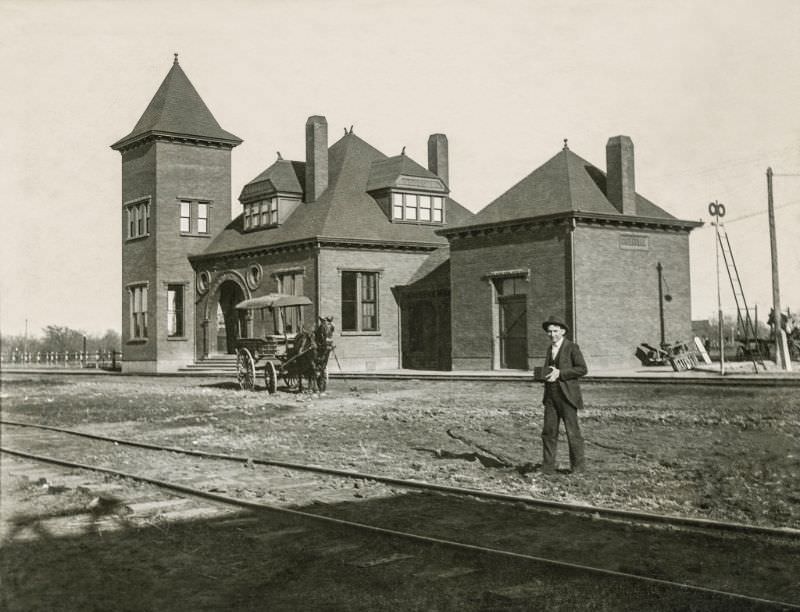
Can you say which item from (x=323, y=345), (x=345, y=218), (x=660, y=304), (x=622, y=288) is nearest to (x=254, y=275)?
(x=345, y=218)

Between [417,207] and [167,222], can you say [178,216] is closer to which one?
[167,222]

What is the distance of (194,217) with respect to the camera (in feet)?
128

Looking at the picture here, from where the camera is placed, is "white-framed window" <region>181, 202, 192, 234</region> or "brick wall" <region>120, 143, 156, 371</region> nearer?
"brick wall" <region>120, 143, 156, 371</region>

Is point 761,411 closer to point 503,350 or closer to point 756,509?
point 756,509

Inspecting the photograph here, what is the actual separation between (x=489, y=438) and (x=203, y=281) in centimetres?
2771

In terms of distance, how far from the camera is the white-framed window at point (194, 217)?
127ft

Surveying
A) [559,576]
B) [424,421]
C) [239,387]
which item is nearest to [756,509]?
[559,576]

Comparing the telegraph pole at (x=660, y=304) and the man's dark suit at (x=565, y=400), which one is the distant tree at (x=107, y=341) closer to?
the telegraph pole at (x=660, y=304)

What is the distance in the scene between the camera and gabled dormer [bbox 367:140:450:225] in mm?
35281

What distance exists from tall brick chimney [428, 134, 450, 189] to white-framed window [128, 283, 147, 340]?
14289 millimetres

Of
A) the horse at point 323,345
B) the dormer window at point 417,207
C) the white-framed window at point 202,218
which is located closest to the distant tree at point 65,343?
the white-framed window at point 202,218

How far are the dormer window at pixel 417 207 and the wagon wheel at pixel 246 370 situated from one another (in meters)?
12.4

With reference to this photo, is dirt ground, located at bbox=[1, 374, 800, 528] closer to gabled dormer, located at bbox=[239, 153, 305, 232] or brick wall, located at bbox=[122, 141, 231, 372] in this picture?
gabled dormer, located at bbox=[239, 153, 305, 232]

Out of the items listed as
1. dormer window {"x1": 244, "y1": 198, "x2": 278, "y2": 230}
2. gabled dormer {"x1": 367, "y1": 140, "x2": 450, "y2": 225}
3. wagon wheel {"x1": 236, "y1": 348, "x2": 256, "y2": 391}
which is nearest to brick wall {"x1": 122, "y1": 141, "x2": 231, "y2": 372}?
dormer window {"x1": 244, "y1": 198, "x2": 278, "y2": 230}
